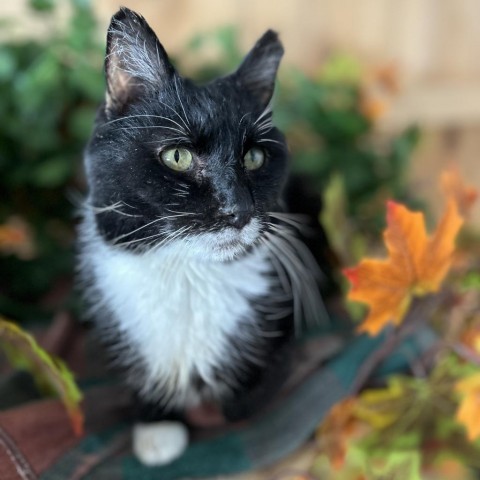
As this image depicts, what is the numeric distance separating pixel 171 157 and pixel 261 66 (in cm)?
14

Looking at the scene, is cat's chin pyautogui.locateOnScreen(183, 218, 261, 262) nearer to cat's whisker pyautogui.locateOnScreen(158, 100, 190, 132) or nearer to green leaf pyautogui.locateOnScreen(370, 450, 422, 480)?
cat's whisker pyautogui.locateOnScreen(158, 100, 190, 132)

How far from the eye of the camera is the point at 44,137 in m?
0.83

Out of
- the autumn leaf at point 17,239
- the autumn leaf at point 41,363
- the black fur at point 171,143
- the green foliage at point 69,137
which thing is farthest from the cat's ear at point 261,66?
the autumn leaf at point 17,239

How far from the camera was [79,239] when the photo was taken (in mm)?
655

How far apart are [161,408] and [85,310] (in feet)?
0.51

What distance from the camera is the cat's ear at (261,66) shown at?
21.6 inches

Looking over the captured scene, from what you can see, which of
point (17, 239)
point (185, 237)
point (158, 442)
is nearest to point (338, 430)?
point (158, 442)

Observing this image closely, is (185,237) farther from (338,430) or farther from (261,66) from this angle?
(338,430)

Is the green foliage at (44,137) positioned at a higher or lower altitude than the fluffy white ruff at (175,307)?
higher

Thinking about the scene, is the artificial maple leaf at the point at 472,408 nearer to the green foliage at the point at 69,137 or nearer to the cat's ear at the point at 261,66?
the green foliage at the point at 69,137

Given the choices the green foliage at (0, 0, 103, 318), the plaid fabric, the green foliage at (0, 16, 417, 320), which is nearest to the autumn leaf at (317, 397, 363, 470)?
the plaid fabric

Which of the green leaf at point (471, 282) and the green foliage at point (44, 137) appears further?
the green foliage at point (44, 137)

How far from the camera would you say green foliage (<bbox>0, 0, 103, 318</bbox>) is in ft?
2.56

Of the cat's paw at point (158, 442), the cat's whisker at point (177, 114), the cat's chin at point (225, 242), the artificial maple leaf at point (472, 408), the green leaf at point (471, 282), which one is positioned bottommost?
the artificial maple leaf at point (472, 408)
